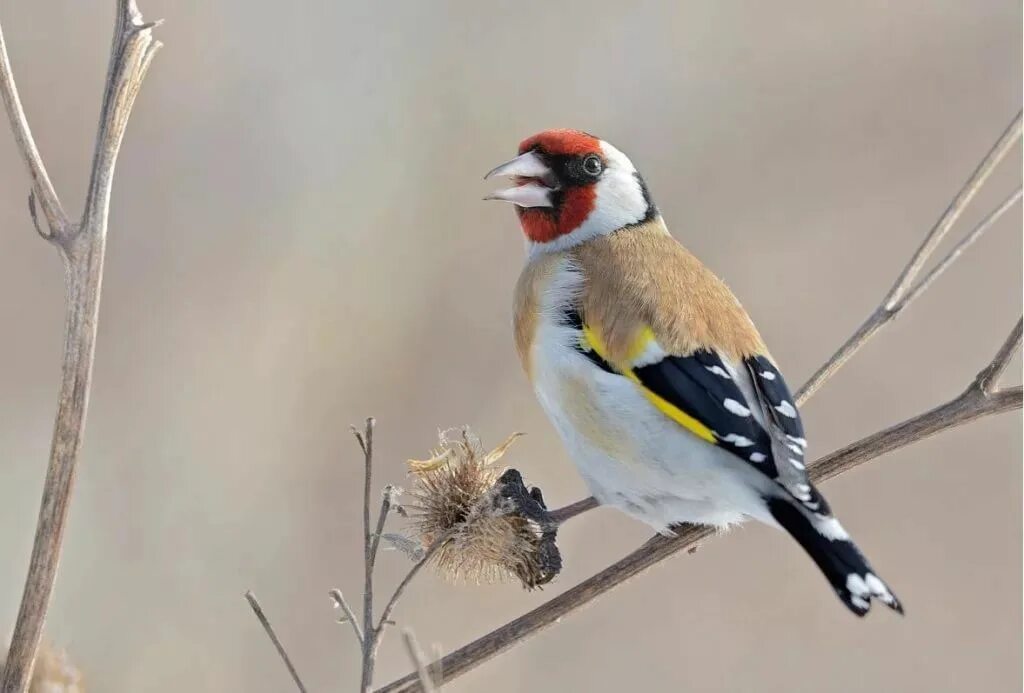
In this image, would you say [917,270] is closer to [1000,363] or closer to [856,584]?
[1000,363]

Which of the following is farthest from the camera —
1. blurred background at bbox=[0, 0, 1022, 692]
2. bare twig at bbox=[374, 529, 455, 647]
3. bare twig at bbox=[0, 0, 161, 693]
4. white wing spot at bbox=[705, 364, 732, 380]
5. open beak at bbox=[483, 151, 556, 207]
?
blurred background at bbox=[0, 0, 1022, 692]

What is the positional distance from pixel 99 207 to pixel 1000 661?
250 cm

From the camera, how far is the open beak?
170 centimetres

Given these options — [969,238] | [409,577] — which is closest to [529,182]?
[969,238]

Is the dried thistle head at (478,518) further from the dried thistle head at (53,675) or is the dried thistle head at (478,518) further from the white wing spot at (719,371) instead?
the dried thistle head at (53,675)

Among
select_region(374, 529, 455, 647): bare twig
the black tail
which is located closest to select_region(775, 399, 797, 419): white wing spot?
the black tail

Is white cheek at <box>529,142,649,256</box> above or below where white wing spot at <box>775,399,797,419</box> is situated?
above

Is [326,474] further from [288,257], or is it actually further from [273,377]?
[288,257]

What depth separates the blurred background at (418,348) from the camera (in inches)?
101

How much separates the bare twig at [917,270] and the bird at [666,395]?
73 millimetres

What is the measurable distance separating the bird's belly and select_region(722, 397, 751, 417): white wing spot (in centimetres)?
5

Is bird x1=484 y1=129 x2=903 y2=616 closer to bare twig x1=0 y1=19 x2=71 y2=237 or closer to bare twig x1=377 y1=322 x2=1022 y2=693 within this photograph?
bare twig x1=377 y1=322 x2=1022 y2=693

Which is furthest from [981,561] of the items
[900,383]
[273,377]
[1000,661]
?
[273,377]

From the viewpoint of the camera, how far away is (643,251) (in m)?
1.71
